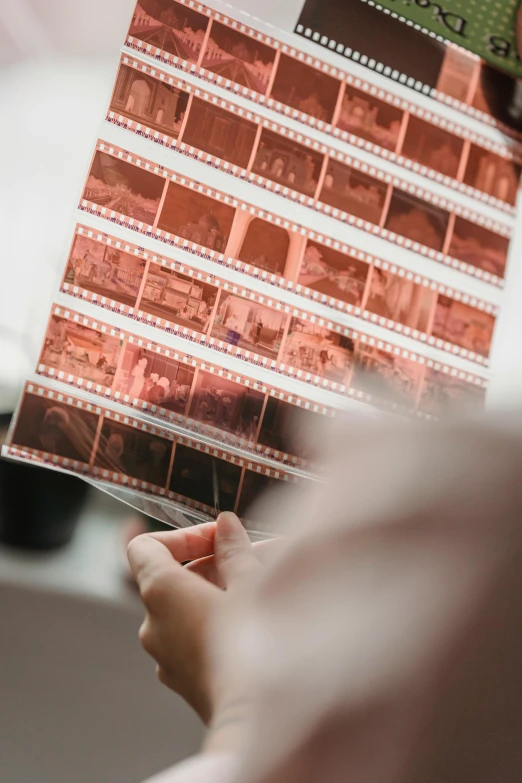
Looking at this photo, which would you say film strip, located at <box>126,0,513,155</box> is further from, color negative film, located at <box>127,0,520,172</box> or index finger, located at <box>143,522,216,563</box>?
index finger, located at <box>143,522,216,563</box>

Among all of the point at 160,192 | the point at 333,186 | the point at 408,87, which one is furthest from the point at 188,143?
the point at 408,87

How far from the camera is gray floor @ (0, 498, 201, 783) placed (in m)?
0.72

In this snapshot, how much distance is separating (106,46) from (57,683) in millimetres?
784

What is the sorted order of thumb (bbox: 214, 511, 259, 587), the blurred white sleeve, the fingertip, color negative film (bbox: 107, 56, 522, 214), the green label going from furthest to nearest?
the green label → color negative film (bbox: 107, 56, 522, 214) → the fingertip → thumb (bbox: 214, 511, 259, 587) → the blurred white sleeve

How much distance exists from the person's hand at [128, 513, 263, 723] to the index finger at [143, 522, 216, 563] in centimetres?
4

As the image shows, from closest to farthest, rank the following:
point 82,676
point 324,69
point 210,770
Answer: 1. point 210,770
2. point 82,676
3. point 324,69

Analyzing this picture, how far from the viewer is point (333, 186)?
2.79 feet

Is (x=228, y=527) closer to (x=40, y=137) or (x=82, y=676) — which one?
(x=82, y=676)

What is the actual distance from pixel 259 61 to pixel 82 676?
2.68 feet

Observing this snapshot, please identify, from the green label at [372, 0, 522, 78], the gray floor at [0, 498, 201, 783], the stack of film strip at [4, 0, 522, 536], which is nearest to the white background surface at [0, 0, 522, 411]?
the stack of film strip at [4, 0, 522, 536]

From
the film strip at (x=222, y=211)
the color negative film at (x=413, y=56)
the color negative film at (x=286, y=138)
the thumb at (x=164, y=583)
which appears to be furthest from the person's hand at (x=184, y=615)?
the color negative film at (x=413, y=56)

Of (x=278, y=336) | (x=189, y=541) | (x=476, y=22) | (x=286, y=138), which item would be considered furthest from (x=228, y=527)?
(x=476, y=22)

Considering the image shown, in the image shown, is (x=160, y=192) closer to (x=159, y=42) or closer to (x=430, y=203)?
(x=159, y=42)

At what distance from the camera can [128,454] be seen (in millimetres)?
766
